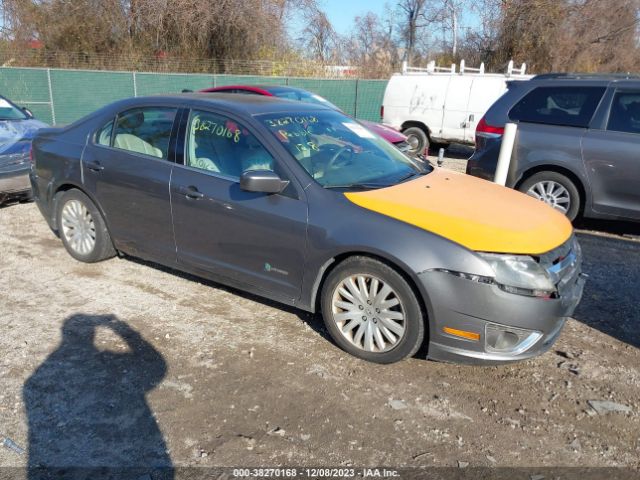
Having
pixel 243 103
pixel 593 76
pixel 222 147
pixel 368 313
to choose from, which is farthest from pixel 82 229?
pixel 593 76

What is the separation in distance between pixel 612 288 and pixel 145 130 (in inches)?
174

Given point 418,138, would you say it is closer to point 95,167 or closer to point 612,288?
point 612,288

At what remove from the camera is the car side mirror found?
3.66 m

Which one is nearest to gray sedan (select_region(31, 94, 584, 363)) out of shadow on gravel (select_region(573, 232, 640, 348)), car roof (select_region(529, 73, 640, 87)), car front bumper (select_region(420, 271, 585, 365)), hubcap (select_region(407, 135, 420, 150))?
car front bumper (select_region(420, 271, 585, 365))

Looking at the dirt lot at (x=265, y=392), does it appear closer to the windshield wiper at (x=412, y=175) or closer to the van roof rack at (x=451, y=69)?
the windshield wiper at (x=412, y=175)

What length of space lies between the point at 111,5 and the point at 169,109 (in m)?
20.4

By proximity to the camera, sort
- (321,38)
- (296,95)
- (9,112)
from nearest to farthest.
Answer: (9,112)
(296,95)
(321,38)

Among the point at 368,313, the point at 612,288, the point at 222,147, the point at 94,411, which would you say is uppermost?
the point at 222,147

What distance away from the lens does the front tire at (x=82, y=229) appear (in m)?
5.03

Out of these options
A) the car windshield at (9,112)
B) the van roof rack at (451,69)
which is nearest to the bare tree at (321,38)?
the van roof rack at (451,69)

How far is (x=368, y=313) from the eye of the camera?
139 inches

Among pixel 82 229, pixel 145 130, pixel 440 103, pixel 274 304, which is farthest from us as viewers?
pixel 440 103

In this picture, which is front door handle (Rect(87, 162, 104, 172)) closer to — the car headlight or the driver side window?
the driver side window

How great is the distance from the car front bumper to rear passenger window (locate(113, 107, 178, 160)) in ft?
8.22
